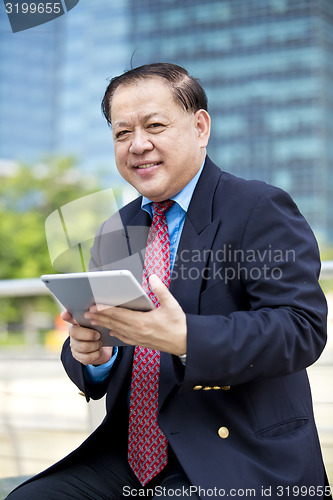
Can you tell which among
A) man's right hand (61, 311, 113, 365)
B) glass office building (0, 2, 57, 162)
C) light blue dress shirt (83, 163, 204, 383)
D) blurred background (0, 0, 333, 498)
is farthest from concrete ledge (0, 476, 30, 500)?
glass office building (0, 2, 57, 162)

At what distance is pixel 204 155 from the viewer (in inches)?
56.2

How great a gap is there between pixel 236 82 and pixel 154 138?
64819 mm

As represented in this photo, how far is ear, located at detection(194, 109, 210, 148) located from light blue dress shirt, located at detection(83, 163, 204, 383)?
0.21 feet

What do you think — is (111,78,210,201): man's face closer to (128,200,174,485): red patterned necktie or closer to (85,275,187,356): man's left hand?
(128,200,174,485): red patterned necktie

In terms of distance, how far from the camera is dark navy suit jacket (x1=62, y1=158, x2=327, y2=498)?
1.12 meters

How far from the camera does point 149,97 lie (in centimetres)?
132

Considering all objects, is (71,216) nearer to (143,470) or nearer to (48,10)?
(143,470)

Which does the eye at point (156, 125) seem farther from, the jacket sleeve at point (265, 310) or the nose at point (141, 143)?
the jacket sleeve at point (265, 310)

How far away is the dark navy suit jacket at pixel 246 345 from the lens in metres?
1.12

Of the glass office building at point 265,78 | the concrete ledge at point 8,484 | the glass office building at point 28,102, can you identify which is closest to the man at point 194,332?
the concrete ledge at point 8,484

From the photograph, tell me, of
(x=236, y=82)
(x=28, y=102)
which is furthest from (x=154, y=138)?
(x=236, y=82)

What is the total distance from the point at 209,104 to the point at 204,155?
0.52 ft

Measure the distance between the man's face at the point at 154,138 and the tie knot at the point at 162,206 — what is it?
0.03m

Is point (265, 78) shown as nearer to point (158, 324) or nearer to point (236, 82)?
point (236, 82)
